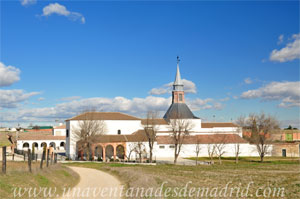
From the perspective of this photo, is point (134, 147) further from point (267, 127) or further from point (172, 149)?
point (267, 127)

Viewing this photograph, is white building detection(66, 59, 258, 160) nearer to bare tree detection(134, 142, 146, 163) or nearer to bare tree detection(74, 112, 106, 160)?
bare tree detection(74, 112, 106, 160)

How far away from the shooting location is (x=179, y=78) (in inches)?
2965

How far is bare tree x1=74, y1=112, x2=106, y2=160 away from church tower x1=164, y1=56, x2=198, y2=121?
53.1 feet

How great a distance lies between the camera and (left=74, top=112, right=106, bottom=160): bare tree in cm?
5462

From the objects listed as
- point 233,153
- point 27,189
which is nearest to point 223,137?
point 233,153

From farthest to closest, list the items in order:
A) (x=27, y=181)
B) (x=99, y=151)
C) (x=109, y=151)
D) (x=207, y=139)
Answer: (x=207, y=139) → (x=109, y=151) → (x=99, y=151) → (x=27, y=181)

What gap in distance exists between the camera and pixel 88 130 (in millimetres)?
55719

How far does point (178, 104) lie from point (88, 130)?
925 inches

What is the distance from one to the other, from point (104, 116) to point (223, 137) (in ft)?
75.6

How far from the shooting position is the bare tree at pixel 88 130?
54625 mm

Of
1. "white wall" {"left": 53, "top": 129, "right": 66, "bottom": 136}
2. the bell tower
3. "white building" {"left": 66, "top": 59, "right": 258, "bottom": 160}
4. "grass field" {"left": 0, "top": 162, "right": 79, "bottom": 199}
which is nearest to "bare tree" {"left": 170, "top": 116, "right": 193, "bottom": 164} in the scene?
"white building" {"left": 66, "top": 59, "right": 258, "bottom": 160}

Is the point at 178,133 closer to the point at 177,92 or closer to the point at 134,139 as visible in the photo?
the point at 134,139

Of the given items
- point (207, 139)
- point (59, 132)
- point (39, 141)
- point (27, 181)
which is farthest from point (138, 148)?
point (27, 181)

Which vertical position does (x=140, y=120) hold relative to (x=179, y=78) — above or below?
below
